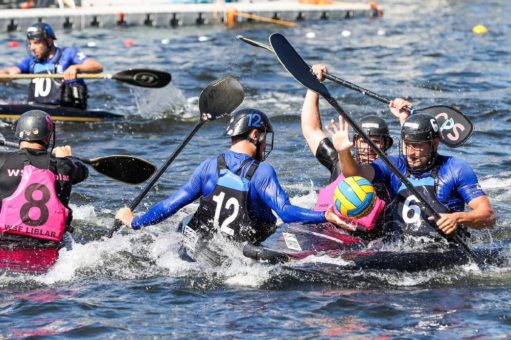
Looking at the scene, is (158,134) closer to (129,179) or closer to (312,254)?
(129,179)

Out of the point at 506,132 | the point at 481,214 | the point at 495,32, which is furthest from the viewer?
the point at 495,32

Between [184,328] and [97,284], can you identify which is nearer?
[184,328]

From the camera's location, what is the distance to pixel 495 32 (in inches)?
1037

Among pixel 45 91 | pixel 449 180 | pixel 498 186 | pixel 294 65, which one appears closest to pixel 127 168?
pixel 294 65

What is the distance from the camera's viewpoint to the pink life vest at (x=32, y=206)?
8.60m

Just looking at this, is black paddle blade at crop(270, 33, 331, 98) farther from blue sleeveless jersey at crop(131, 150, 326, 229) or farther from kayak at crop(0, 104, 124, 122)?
kayak at crop(0, 104, 124, 122)

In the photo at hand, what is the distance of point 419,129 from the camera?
28.5 feet

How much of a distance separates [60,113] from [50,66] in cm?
81

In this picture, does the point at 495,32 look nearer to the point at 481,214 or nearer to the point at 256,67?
the point at 256,67

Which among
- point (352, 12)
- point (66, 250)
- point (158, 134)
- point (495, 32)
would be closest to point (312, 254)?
point (66, 250)

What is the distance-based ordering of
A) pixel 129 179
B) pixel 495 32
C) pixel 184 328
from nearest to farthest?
pixel 184 328
pixel 129 179
pixel 495 32

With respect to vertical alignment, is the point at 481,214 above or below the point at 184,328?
above

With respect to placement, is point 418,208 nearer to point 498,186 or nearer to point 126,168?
point 126,168

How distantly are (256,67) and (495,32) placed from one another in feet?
25.7
